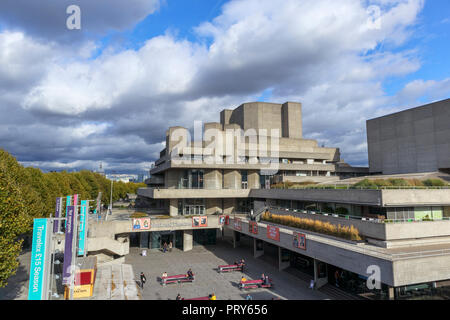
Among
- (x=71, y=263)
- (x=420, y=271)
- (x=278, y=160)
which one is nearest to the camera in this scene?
(x=420, y=271)

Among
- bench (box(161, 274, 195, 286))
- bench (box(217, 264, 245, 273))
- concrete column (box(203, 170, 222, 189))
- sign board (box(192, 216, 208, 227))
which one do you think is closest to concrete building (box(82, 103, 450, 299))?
concrete column (box(203, 170, 222, 189))

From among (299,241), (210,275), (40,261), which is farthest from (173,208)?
(40,261)

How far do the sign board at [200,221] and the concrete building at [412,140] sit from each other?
3985 cm

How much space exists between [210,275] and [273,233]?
8.27m

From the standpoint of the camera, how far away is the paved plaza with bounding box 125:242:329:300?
80.6ft

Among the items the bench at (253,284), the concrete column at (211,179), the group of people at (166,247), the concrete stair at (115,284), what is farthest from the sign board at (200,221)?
the bench at (253,284)

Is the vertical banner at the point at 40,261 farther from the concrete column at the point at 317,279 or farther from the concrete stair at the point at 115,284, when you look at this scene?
the concrete column at the point at 317,279

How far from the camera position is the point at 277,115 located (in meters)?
70.3

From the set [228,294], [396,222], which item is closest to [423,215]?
[396,222]

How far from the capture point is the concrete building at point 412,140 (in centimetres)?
4731

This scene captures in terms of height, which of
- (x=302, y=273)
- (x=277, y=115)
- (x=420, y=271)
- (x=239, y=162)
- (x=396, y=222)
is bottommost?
(x=302, y=273)

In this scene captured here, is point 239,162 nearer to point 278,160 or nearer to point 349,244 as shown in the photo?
point 278,160

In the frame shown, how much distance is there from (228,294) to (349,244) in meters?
11.3

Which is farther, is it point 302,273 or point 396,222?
point 302,273
